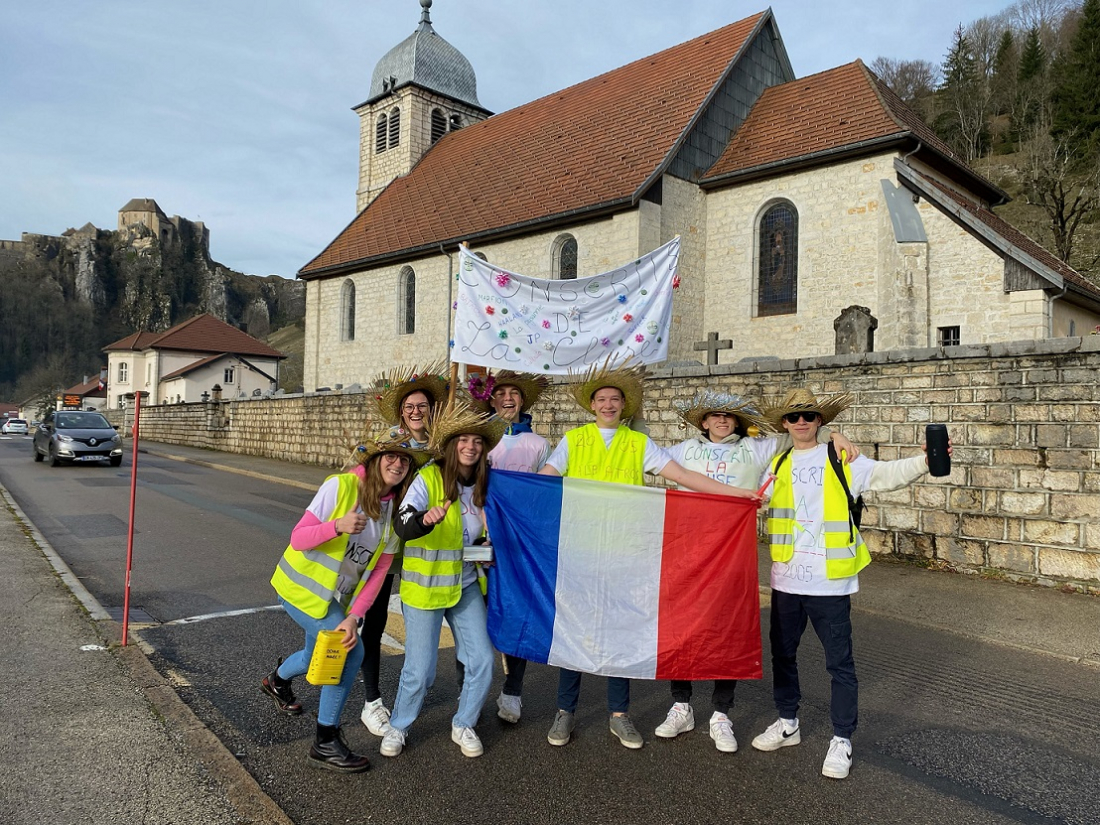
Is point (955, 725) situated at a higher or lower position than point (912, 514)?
lower

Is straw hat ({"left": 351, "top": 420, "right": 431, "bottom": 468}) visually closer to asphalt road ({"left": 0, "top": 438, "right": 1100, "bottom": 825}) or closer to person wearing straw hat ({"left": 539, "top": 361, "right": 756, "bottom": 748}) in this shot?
person wearing straw hat ({"left": 539, "top": 361, "right": 756, "bottom": 748})

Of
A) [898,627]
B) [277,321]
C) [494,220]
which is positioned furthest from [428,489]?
[277,321]

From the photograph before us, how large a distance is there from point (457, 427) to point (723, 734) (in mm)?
2104

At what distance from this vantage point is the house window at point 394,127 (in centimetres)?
3362

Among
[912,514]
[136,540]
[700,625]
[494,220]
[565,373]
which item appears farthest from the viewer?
[494,220]

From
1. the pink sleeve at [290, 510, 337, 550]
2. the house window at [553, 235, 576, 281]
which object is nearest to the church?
the house window at [553, 235, 576, 281]

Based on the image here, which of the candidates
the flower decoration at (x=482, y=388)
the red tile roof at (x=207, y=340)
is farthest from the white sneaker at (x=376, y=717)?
the red tile roof at (x=207, y=340)

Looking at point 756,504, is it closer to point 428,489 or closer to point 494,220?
point 428,489

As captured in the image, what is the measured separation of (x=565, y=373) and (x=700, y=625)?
259 cm

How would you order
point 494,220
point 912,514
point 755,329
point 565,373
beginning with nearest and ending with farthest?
point 565,373 → point 912,514 → point 755,329 → point 494,220

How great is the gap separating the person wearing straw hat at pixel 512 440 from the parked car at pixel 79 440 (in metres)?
19.8

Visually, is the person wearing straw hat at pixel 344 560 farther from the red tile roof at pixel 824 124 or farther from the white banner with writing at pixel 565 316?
the red tile roof at pixel 824 124

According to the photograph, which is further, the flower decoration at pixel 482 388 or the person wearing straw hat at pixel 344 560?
the flower decoration at pixel 482 388

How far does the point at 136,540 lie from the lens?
10016 mm
